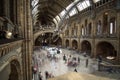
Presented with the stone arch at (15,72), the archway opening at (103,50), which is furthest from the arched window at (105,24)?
the stone arch at (15,72)

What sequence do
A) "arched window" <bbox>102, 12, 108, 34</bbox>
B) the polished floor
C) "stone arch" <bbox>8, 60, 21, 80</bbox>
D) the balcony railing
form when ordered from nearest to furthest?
the polished floor → the balcony railing → "stone arch" <bbox>8, 60, 21, 80</bbox> → "arched window" <bbox>102, 12, 108, 34</bbox>

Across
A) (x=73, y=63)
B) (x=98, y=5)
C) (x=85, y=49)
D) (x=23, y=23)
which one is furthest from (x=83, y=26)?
(x=23, y=23)

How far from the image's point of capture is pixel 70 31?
35.5 metres

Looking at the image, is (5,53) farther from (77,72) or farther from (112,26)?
(112,26)

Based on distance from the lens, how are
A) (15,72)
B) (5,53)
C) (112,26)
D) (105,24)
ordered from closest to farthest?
(5,53)
(15,72)
(112,26)
(105,24)

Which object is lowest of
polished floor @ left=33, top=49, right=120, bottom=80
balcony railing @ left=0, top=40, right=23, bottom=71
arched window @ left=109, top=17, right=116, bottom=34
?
polished floor @ left=33, top=49, right=120, bottom=80

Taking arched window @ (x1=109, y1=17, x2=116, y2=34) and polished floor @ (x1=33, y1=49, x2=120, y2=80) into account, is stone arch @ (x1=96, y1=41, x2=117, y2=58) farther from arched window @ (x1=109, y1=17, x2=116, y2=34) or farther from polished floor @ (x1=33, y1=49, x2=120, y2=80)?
arched window @ (x1=109, y1=17, x2=116, y2=34)

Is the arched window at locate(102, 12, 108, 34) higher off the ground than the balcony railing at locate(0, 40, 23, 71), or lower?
higher

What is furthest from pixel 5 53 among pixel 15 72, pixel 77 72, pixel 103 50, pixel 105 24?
pixel 103 50

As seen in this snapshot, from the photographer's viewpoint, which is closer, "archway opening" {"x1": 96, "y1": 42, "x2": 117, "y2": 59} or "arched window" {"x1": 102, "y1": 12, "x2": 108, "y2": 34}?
"arched window" {"x1": 102, "y1": 12, "x2": 108, "y2": 34}

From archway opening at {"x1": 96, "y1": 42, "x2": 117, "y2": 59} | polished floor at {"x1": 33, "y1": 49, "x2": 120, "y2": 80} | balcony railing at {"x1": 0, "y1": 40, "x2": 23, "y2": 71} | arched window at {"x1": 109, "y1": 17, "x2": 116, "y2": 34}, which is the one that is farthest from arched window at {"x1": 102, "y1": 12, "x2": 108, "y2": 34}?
balcony railing at {"x1": 0, "y1": 40, "x2": 23, "y2": 71}

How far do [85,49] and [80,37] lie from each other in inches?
101

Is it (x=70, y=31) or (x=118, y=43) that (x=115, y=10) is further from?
(x=70, y=31)

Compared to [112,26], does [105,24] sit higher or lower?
higher
